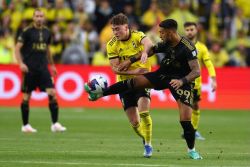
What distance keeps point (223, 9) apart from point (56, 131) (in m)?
13.6

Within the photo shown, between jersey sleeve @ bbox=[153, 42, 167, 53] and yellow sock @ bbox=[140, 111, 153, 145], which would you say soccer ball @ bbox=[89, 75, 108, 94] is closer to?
yellow sock @ bbox=[140, 111, 153, 145]

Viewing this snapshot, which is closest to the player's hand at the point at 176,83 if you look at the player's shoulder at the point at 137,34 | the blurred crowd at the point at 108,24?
the player's shoulder at the point at 137,34

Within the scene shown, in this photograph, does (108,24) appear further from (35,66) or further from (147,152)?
(147,152)

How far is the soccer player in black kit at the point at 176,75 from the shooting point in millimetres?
13203

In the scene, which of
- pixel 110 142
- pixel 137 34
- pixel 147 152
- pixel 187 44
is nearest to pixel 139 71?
pixel 137 34

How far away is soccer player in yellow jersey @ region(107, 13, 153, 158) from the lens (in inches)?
552

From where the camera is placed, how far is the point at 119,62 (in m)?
14.4

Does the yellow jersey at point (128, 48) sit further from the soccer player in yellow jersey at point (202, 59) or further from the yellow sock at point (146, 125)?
the soccer player in yellow jersey at point (202, 59)

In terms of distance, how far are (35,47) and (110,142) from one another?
4252 millimetres

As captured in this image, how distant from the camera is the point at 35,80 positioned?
20062 millimetres

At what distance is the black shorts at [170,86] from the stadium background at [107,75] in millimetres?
2327

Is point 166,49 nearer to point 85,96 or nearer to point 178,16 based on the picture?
point 85,96

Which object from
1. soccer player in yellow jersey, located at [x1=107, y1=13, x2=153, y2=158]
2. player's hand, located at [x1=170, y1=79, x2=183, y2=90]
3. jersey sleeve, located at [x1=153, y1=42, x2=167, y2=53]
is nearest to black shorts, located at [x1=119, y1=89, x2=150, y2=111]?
soccer player in yellow jersey, located at [x1=107, y1=13, x2=153, y2=158]

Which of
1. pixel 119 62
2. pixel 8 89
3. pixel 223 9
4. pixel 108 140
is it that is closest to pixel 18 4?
pixel 8 89
